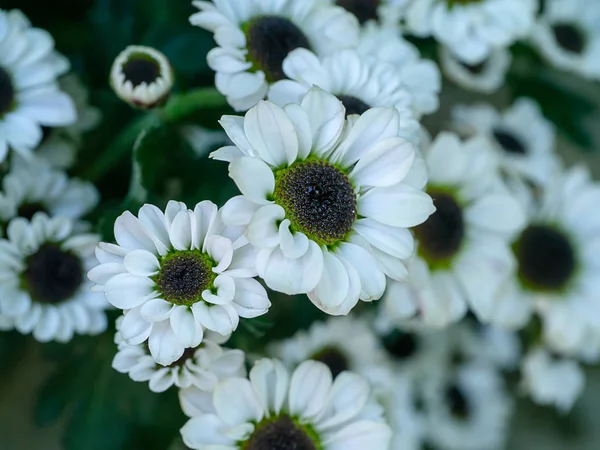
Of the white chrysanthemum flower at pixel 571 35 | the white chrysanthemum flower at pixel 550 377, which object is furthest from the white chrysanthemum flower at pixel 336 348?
the white chrysanthemum flower at pixel 571 35

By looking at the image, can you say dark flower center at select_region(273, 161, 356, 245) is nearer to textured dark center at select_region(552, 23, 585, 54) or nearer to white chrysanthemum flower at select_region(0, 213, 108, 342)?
white chrysanthemum flower at select_region(0, 213, 108, 342)

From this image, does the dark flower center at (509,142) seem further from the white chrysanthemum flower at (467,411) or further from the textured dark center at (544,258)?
the white chrysanthemum flower at (467,411)

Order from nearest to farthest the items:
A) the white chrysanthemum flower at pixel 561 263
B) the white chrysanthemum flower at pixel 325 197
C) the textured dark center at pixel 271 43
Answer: the white chrysanthemum flower at pixel 325 197
the textured dark center at pixel 271 43
the white chrysanthemum flower at pixel 561 263

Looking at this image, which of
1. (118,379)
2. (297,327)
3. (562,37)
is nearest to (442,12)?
(562,37)

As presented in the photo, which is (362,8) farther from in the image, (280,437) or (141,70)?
(280,437)

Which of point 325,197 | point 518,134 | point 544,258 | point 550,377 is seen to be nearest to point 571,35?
point 518,134

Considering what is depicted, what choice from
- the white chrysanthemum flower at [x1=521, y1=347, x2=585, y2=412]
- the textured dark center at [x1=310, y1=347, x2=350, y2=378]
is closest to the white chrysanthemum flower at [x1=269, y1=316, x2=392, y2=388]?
the textured dark center at [x1=310, y1=347, x2=350, y2=378]
